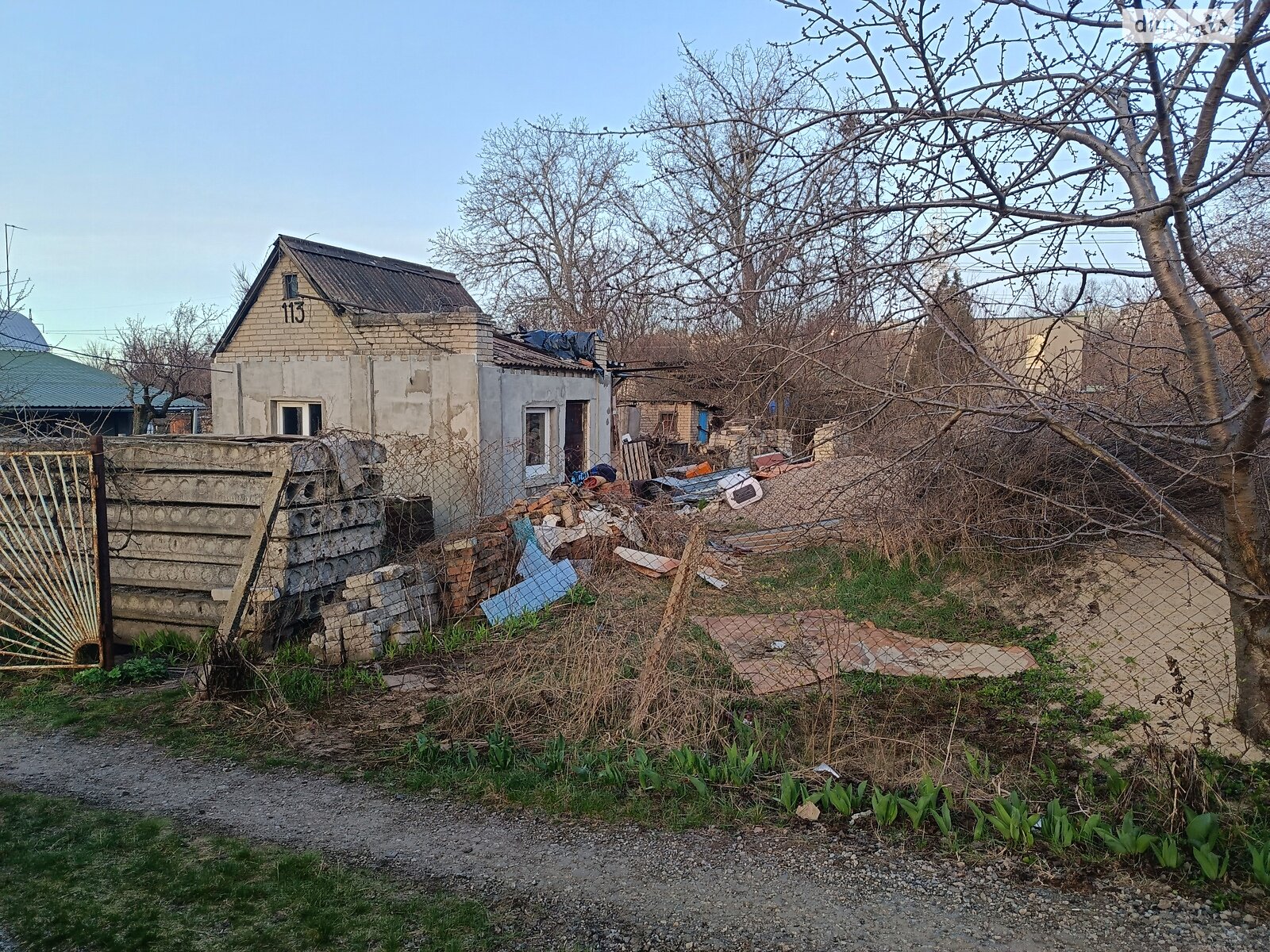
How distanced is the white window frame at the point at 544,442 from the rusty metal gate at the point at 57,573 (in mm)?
7669

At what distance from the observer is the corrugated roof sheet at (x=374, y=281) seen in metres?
13.8

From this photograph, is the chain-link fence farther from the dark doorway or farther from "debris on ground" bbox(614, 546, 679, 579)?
the dark doorway

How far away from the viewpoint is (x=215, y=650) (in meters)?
6.01

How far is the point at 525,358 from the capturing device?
14383 millimetres

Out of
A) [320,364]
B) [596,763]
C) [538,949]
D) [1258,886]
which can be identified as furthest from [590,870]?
[320,364]

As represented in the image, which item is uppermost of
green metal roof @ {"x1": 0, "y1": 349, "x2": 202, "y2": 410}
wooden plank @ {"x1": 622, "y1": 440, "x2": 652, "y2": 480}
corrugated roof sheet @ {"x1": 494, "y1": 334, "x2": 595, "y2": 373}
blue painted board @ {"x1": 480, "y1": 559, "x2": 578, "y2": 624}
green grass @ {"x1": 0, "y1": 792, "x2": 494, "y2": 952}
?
green metal roof @ {"x1": 0, "y1": 349, "x2": 202, "y2": 410}

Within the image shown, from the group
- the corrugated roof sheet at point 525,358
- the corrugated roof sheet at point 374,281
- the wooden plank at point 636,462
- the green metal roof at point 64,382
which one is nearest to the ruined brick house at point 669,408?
the wooden plank at point 636,462

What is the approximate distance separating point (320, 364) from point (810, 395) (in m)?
10.2

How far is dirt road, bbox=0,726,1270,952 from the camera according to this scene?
10.4ft

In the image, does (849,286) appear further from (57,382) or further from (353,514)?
(57,382)

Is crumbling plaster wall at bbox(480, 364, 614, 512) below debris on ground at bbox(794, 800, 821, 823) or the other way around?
the other way around

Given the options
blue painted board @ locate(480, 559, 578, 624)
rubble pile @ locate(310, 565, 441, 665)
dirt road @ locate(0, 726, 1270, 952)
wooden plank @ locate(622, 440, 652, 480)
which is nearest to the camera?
dirt road @ locate(0, 726, 1270, 952)

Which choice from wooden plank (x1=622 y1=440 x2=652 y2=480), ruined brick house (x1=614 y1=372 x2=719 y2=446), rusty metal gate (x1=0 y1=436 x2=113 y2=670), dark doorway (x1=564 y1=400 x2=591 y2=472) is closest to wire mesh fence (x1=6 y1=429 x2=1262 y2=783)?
rusty metal gate (x1=0 y1=436 x2=113 y2=670)

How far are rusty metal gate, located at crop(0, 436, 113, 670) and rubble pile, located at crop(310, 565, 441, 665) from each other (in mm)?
1805
